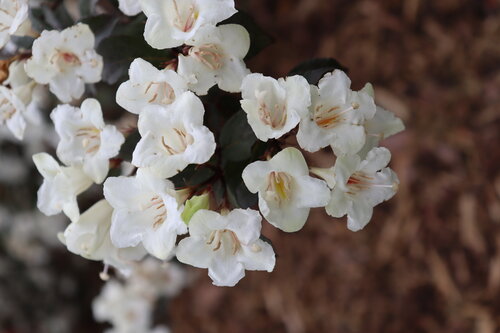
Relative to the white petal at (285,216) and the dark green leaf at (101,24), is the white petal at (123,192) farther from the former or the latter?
the dark green leaf at (101,24)

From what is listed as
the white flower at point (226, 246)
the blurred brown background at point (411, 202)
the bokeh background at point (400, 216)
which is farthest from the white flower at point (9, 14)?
the blurred brown background at point (411, 202)

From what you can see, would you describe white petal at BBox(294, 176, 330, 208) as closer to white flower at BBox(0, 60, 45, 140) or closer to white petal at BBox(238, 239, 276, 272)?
white petal at BBox(238, 239, 276, 272)

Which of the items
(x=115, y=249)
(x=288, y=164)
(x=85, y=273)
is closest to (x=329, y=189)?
(x=288, y=164)

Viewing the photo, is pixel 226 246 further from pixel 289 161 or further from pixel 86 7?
pixel 86 7

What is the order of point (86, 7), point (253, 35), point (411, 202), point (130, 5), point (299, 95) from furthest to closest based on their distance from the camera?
1. point (411, 202)
2. point (86, 7)
3. point (253, 35)
4. point (130, 5)
5. point (299, 95)

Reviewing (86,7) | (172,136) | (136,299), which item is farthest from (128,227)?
(136,299)

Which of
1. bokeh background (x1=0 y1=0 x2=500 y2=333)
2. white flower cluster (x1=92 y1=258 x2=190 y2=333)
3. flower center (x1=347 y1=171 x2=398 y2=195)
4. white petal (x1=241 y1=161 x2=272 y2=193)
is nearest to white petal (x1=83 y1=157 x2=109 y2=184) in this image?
white petal (x1=241 y1=161 x2=272 y2=193)
